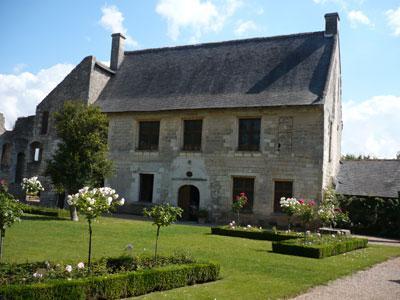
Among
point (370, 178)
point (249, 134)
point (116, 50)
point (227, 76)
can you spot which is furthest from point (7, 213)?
point (116, 50)

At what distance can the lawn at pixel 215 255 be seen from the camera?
7.15 m

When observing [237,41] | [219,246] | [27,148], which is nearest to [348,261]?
[219,246]

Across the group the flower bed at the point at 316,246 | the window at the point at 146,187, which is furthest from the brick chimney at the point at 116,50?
the flower bed at the point at 316,246

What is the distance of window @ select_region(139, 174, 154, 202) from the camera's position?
76.6 ft

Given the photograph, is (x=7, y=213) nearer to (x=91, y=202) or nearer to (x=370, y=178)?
(x=91, y=202)

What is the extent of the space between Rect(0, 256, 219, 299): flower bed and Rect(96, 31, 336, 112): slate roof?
13.7 metres

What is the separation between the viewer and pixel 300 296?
272 inches

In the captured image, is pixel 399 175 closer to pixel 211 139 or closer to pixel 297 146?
pixel 297 146

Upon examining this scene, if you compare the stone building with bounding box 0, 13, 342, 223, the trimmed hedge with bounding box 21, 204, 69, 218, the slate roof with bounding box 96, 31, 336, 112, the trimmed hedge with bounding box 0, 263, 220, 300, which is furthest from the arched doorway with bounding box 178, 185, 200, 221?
the trimmed hedge with bounding box 0, 263, 220, 300

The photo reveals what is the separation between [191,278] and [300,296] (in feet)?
6.12

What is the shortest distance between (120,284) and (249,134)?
15.6 meters

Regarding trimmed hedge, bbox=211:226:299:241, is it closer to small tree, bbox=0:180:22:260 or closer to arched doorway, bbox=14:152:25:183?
small tree, bbox=0:180:22:260

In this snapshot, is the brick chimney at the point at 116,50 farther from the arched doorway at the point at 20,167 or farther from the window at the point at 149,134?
the arched doorway at the point at 20,167

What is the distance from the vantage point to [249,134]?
2123 centimetres
